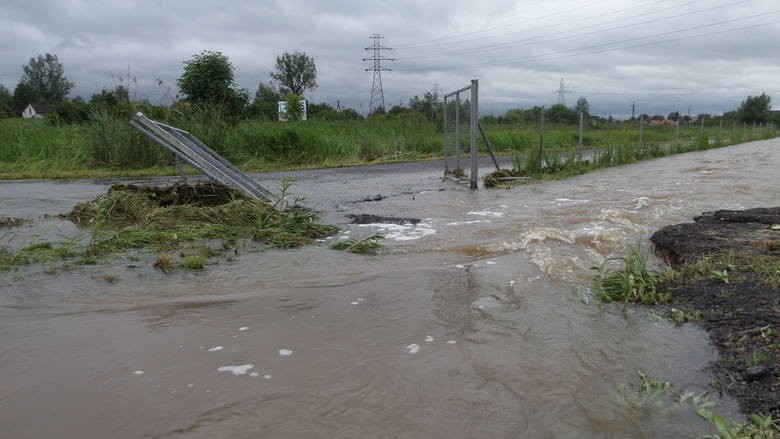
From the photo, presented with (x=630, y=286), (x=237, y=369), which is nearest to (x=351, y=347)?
(x=237, y=369)

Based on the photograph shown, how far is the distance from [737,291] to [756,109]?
85619 millimetres

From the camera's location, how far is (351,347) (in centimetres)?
345

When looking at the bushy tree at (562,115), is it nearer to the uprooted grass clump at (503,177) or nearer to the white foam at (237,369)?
the uprooted grass clump at (503,177)

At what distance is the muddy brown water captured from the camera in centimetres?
265

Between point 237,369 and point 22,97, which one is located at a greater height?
point 22,97

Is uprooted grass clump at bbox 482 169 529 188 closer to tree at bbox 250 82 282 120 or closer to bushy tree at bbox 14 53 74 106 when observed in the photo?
tree at bbox 250 82 282 120

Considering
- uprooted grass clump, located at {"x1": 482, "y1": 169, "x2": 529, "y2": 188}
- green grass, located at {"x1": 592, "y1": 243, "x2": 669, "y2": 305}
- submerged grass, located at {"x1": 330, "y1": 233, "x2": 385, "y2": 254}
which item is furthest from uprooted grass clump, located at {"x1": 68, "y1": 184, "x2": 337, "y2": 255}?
uprooted grass clump, located at {"x1": 482, "y1": 169, "x2": 529, "y2": 188}

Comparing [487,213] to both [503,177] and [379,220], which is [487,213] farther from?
[503,177]

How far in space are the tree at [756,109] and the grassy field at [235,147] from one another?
203ft

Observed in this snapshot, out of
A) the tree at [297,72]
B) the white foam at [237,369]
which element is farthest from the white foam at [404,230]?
the tree at [297,72]

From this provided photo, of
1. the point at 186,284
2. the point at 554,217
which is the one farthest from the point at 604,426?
the point at 554,217

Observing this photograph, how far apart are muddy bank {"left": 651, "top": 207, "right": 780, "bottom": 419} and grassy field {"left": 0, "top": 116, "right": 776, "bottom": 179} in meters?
7.54

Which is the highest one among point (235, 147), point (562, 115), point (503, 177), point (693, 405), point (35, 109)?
point (35, 109)

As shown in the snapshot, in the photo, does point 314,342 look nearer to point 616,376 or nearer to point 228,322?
point 228,322
